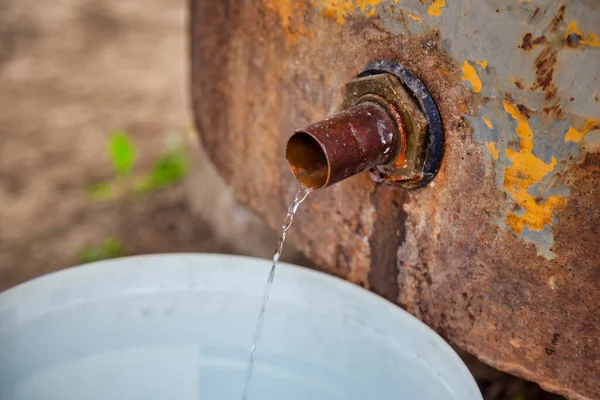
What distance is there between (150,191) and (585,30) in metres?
2.48

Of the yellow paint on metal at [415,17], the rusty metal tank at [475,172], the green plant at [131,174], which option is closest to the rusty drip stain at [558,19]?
the rusty metal tank at [475,172]

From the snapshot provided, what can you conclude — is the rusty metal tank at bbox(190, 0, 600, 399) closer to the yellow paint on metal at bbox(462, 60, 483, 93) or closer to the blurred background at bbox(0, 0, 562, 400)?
the yellow paint on metal at bbox(462, 60, 483, 93)

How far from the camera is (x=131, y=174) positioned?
10.7 ft

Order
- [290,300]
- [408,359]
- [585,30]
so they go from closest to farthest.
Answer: [585,30], [408,359], [290,300]

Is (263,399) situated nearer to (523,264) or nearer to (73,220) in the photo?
(523,264)

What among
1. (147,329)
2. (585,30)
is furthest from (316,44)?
(147,329)

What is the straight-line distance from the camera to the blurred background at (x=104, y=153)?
2711 mm

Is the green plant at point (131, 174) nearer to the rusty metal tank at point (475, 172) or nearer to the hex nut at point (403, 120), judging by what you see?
the rusty metal tank at point (475, 172)

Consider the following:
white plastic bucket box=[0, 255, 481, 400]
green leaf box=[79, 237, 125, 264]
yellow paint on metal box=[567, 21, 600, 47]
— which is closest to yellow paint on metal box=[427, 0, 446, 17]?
yellow paint on metal box=[567, 21, 600, 47]

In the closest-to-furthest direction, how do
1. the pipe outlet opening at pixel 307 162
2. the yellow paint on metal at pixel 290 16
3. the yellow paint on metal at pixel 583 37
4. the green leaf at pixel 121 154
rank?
1. the yellow paint on metal at pixel 583 37
2. the pipe outlet opening at pixel 307 162
3. the yellow paint on metal at pixel 290 16
4. the green leaf at pixel 121 154

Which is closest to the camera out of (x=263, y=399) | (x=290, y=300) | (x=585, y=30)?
(x=585, y=30)

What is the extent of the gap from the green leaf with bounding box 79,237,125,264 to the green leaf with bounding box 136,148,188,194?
39cm

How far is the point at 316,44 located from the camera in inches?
51.4

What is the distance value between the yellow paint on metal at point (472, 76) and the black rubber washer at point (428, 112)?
78 mm
